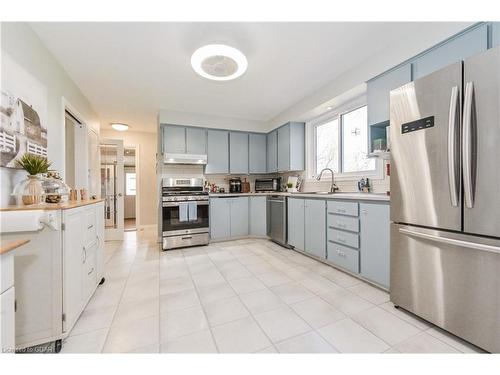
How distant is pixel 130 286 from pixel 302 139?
354cm

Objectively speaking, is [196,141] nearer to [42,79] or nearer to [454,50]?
[42,79]

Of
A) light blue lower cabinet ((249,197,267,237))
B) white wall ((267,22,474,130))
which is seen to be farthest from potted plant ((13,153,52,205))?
white wall ((267,22,474,130))

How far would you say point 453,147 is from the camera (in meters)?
1.36

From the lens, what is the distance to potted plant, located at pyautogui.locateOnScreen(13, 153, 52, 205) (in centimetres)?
158

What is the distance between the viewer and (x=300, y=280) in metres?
2.35

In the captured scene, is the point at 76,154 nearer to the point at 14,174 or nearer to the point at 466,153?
the point at 14,174

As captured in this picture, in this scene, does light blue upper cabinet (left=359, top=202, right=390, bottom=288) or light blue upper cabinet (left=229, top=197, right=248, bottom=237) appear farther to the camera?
light blue upper cabinet (left=229, top=197, right=248, bottom=237)

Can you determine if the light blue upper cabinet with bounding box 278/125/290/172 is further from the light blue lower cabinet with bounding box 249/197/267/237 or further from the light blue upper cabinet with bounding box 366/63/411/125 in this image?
the light blue upper cabinet with bounding box 366/63/411/125

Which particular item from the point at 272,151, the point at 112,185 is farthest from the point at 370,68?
the point at 112,185

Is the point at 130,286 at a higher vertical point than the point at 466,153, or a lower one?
lower

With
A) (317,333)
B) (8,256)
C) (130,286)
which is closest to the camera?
(8,256)

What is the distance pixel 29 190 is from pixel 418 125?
117 inches

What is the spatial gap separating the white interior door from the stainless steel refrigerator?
4736mm
